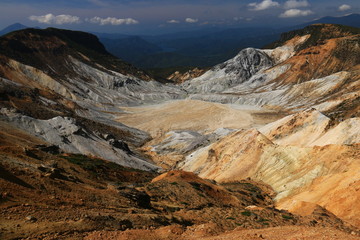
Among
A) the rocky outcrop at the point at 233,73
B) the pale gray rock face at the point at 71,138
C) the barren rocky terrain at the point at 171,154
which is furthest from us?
the rocky outcrop at the point at 233,73

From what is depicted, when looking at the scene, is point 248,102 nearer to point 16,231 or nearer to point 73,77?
point 73,77

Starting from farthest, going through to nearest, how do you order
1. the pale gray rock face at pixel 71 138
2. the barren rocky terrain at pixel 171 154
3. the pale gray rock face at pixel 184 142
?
the pale gray rock face at pixel 184 142
the pale gray rock face at pixel 71 138
the barren rocky terrain at pixel 171 154

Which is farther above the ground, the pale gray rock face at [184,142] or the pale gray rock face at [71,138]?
the pale gray rock face at [71,138]

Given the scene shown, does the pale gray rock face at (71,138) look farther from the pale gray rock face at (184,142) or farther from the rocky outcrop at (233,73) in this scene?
the rocky outcrop at (233,73)

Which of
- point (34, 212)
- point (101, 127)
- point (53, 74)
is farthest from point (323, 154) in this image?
→ point (53, 74)

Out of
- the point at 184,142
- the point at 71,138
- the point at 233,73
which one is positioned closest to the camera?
the point at 71,138

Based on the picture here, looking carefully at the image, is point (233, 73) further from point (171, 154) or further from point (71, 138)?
point (71, 138)

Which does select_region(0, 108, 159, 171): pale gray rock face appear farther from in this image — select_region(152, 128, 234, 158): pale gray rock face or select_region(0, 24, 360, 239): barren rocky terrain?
select_region(152, 128, 234, 158): pale gray rock face

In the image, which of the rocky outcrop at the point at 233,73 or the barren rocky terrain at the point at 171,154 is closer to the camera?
the barren rocky terrain at the point at 171,154

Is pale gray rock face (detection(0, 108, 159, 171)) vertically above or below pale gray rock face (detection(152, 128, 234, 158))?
above

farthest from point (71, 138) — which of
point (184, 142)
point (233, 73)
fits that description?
point (233, 73)

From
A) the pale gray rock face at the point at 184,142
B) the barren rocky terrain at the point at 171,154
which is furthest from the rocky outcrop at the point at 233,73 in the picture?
the pale gray rock face at the point at 184,142

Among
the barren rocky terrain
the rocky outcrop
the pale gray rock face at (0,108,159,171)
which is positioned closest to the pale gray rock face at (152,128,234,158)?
the barren rocky terrain
